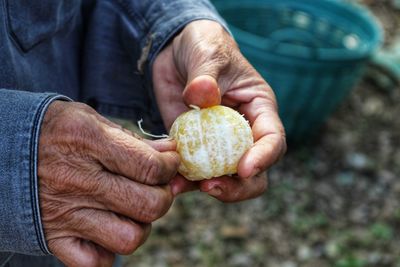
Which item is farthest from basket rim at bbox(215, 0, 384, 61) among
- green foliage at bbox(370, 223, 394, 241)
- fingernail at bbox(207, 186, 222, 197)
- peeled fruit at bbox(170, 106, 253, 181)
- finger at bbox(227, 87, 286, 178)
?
fingernail at bbox(207, 186, 222, 197)

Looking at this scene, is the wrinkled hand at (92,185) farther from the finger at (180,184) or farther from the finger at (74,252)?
the finger at (180,184)

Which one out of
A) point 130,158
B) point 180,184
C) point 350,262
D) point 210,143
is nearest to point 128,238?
point 130,158

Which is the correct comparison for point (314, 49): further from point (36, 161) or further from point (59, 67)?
point (36, 161)

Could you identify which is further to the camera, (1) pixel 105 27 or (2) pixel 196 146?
(1) pixel 105 27

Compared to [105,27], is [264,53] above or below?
below

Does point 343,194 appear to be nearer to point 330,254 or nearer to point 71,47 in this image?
point 330,254

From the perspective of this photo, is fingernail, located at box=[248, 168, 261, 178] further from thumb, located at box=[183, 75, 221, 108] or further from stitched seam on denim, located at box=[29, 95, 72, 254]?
stitched seam on denim, located at box=[29, 95, 72, 254]

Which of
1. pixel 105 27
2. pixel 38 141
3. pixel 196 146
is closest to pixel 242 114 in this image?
pixel 196 146

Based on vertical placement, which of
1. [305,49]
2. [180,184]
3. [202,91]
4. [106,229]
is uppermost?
[202,91]

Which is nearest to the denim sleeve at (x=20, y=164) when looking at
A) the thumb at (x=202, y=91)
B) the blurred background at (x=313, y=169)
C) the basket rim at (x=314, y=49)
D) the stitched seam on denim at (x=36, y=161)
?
the stitched seam on denim at (x=36, y=161)
